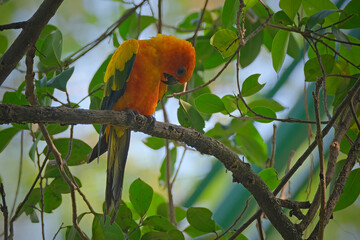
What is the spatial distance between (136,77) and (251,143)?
73cm

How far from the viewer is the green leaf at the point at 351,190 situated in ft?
5.46

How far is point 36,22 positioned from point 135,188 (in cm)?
88

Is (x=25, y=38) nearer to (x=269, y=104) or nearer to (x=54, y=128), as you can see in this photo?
(x=54, y=128)

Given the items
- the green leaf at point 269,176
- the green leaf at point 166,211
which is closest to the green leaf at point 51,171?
the green leaf at point 166,211

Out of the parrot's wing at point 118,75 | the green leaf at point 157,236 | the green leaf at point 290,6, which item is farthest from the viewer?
the parrot's wing at point 118,75

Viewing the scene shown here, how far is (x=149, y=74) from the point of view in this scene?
84.2 inches

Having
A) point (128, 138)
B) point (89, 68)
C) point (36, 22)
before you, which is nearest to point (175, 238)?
point (128, 138)

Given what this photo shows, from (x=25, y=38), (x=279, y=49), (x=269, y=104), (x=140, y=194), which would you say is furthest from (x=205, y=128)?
(x=25, y=38)

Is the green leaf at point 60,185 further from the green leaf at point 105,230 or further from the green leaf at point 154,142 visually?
Result: the green leaf at point 154,142

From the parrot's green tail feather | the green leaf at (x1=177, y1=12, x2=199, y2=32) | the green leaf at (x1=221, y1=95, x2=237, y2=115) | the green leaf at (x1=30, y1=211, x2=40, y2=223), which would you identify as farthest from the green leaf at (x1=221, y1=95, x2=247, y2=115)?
the green leaf at (x1=30, y1=211, x2=40, y2=223)

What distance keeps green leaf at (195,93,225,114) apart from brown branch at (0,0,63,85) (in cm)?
76

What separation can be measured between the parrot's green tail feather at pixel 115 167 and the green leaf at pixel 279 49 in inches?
37.1

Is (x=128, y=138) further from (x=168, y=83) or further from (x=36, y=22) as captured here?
(x=36, y=22)

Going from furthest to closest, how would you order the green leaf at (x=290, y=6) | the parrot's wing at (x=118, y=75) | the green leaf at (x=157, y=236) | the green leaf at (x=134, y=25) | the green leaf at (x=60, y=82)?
the green leaf at (x=134, y=25), the parrot's wing at (x=118, y=75), the green leaf at (x=157, y=236), the green leaf at (x=290, y=6), the green leaf at (x=60, y=82)
